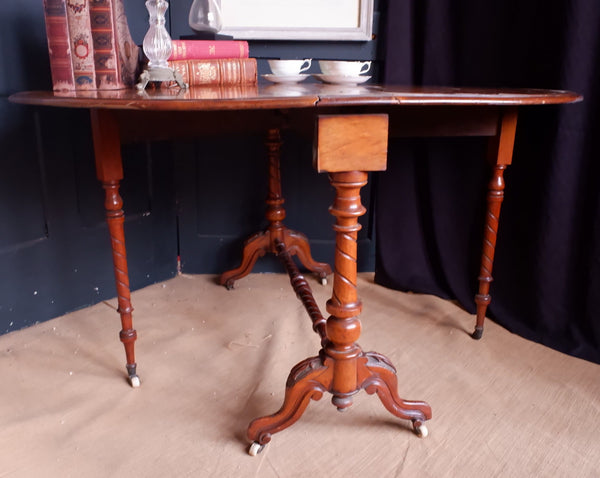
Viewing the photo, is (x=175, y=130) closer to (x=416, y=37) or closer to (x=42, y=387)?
(x=42, y=387)

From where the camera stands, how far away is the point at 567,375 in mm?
1535

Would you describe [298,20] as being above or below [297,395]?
above

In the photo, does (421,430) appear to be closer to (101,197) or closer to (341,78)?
(341,78)

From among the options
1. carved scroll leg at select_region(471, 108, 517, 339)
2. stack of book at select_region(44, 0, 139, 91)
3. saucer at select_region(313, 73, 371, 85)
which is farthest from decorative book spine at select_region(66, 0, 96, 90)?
carved scroll leg at select_region(471, 108, 517, 339)

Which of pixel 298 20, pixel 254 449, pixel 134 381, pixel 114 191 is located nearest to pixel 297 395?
pixel 254 449

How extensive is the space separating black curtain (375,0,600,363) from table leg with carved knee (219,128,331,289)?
319 millimetres

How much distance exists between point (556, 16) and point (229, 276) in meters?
1.44

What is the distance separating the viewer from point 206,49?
150cm

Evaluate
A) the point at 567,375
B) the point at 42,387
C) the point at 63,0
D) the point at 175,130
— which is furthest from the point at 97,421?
the point at 567,375

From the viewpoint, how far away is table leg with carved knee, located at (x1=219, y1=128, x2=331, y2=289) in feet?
6.88

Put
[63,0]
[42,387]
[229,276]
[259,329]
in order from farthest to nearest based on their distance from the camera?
[229,276], [259,329], [42,387], [63,0]

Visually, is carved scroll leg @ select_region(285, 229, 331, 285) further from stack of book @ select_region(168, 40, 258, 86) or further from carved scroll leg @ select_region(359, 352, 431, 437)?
carved scroll leg @ select_region(359, 352, 431, 437)

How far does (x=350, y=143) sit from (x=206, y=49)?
0.67 metres

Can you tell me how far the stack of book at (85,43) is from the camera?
1301 millimetres
